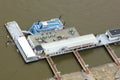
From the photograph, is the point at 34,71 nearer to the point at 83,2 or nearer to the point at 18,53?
the point at 18,53

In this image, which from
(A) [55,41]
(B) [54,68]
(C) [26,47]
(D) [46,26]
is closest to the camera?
(B) [54,68]


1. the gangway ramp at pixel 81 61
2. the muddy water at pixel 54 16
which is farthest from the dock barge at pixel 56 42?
the muddy water at pixel 54 16

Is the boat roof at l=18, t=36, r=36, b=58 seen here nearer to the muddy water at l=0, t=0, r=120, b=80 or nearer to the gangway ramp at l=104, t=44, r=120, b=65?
the muddy water at l=0, t=0, r=120, b=80

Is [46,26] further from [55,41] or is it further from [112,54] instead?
[112,54]

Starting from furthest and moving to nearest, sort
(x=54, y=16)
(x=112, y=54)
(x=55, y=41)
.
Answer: (x=54, y=16) < (x=112, y=54) < (x=55, y=41)

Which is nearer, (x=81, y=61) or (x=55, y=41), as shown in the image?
(x=81, y=61)

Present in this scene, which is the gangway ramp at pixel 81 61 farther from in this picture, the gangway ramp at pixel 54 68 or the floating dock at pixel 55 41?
the gangway ramp at pixel 54 68

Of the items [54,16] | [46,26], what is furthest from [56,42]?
[54,16]
